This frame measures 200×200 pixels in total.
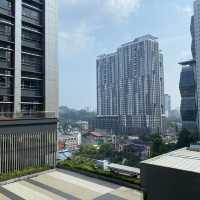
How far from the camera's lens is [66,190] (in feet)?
74.4

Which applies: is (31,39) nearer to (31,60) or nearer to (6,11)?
(31,60)

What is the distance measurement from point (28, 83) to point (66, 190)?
15.5 metres

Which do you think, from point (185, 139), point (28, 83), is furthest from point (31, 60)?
point (185, 139)

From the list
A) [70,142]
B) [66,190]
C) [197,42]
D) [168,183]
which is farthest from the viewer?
[70,142]

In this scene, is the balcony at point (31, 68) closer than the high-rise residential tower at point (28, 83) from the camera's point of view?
No

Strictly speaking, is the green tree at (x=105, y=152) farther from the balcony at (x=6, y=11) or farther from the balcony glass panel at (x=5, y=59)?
the balcony at (x=6, y=11)

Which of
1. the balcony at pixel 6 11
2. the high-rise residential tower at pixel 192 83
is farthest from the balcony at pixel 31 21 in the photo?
the high-rise residential tower at pixel 192 83

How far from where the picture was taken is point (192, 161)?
15625mm

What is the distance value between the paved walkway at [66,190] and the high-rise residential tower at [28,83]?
3.77m

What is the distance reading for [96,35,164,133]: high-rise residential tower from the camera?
10906 cm

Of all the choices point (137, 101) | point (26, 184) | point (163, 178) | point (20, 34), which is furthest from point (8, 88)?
point (137, 101)

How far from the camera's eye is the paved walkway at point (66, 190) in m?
21.2

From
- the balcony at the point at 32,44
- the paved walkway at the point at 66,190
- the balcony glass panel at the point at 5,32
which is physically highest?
the balcony glass panel at the point at 5,32

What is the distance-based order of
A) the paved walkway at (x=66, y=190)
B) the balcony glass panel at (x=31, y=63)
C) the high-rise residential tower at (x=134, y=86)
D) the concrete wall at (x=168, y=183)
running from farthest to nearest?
the high-rise residential tower at (x=134, y=86), the balcony glass panel at (x=31, y=63), the paved walkway at (x=66, y=190), the concrete wall at (x=168, y=183)
